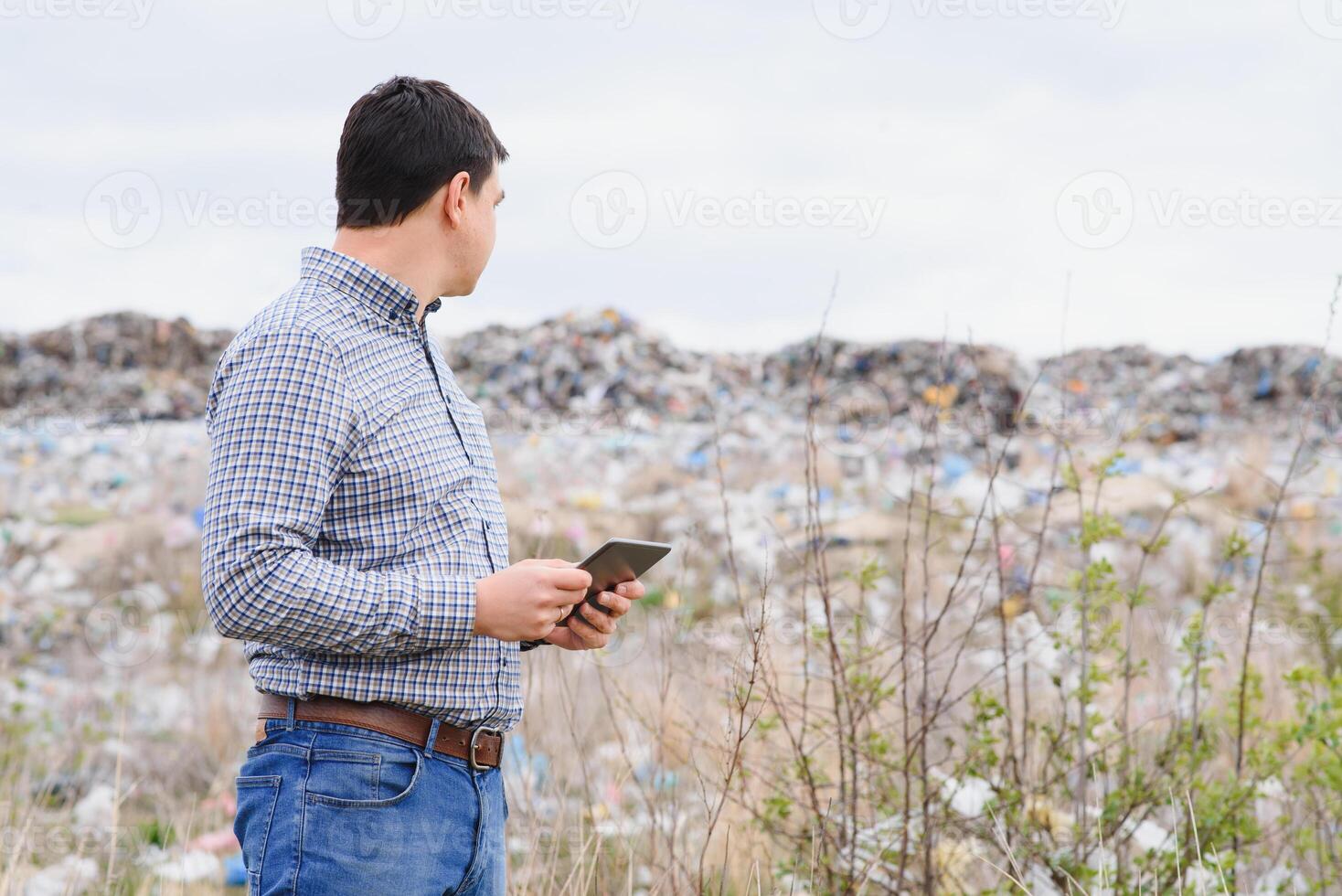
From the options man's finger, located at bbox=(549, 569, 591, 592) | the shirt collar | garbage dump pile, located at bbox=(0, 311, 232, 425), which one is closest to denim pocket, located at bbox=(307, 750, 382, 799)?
man's finger, located at bbox=(549, 569, 591, 592)

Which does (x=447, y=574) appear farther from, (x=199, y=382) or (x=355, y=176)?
(x=199, y=382)

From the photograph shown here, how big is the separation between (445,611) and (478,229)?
551mm

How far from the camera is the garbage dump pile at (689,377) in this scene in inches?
520

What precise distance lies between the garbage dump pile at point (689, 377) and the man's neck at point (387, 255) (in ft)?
34.0

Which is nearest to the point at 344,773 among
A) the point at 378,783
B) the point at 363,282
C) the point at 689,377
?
the point at 378,783

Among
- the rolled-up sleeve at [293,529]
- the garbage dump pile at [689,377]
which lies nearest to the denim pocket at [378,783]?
the rolled-up sleeve at [293,529]

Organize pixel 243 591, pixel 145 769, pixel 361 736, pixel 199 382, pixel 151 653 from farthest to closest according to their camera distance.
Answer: pixel 199 382, pixel 151 653, pixel 145 769, pixel 361 736, pixel 243 591

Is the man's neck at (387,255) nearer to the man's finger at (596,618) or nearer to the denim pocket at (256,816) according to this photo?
the man's finger at (596,618)

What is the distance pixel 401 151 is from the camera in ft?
5.32

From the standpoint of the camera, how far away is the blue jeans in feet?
4.75

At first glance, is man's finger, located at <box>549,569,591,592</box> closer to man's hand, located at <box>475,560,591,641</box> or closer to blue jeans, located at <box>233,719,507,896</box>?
man's hand, located at <box>475,560,591,641</box>

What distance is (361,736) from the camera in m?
1.49

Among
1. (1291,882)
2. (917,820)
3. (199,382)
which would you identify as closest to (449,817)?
(917,820)

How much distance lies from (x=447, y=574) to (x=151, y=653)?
16.6ft
